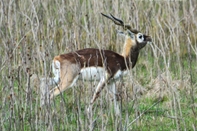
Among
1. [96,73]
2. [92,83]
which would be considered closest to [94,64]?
[96,73]

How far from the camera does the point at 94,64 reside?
6.73 meters

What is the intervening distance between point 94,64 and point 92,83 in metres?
0.36

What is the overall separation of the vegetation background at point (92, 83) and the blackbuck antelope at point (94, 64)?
0.13 meters

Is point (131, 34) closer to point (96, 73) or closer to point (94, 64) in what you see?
point (94, 64)

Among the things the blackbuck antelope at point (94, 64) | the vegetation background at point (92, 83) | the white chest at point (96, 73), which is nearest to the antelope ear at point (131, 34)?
the blackbuck antelope at point (94, 64)

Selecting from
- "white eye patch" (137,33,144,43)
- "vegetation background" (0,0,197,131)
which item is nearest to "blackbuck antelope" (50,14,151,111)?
"white eye patch" (137,33,144,43)

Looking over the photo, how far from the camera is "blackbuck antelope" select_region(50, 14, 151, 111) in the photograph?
649 cm

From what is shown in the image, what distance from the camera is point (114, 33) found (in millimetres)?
8297

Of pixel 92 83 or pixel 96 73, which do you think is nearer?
pixel 96 73

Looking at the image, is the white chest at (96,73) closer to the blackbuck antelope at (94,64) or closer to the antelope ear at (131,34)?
the blackbuck antelope at (94,64)

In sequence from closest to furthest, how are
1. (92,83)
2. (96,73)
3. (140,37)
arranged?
(96,73) < (92,83) < (140,37)

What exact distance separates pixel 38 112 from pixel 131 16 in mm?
2542

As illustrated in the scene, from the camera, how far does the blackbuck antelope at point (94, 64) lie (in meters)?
6.49

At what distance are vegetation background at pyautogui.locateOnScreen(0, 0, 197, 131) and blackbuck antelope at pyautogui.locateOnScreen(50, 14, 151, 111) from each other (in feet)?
0.42
